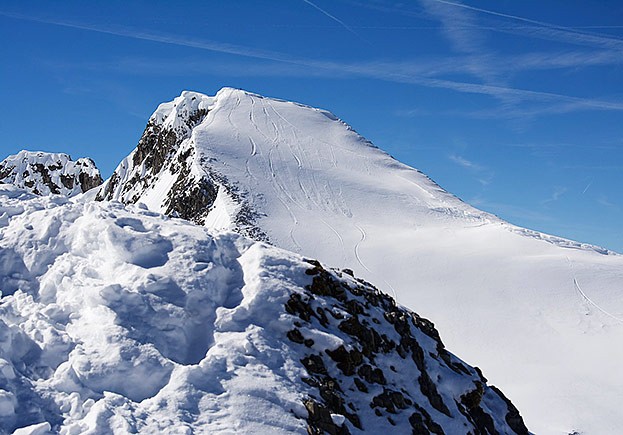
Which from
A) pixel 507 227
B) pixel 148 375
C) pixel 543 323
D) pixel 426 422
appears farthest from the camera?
pixel 507 227

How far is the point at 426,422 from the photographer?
48.5 feet

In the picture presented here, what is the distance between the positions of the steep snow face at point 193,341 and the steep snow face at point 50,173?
8387 cm

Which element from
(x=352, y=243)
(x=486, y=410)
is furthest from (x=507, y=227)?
(x=486, y=410)

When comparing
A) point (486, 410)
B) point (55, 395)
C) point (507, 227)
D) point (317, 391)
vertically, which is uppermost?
point (507, 227)

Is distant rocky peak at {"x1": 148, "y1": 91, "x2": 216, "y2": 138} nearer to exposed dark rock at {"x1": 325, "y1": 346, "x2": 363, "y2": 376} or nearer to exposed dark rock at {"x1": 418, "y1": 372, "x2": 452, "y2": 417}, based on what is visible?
exposed dark rock at {"x1": 418, "y1": 372, "x2": 452, "y2": 417}

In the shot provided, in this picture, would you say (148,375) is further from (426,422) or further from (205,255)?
(426,422)

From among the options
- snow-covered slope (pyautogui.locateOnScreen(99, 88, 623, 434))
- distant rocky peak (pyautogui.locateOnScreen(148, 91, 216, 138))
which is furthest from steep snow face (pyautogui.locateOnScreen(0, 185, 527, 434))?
distant rocky peak (pyautogui.locateOnScreen(148, 91, 216, 138))

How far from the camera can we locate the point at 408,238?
49938 mm

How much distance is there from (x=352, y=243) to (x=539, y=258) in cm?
1357

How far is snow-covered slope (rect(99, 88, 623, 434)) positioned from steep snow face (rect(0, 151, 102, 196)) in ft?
74.6

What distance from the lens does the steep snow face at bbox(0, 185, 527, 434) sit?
11.9 meters

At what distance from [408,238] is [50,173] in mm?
70037

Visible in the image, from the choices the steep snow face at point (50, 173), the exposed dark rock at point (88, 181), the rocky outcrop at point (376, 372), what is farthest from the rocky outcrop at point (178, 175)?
the rocky outcrop at point (376, 372)

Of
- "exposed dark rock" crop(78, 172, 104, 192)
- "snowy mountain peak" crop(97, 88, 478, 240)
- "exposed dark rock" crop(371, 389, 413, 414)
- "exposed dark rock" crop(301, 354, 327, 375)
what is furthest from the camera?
"exposed dark rock" crop(78, 172, 104, 192)
